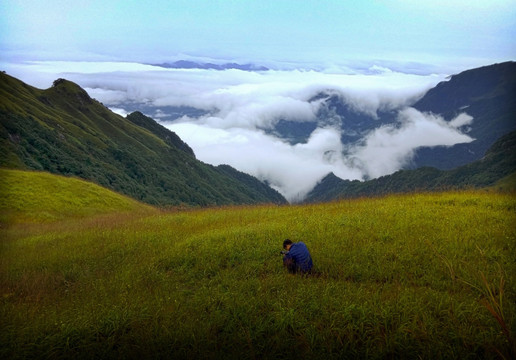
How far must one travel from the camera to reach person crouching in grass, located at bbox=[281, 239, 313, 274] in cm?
852

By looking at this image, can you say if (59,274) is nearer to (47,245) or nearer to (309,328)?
(47,245)

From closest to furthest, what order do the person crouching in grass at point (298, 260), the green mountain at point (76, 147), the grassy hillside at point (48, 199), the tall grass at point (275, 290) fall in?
the tall grass at point (275, 290) < the person crouching in grass at point (298, 260) < the grassy hillside at point (48, 199) < the green mountain at point (76, 147)

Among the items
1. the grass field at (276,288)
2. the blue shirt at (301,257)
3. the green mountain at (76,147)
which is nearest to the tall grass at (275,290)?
the grass field at (276,288)

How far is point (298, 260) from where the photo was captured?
338 inches

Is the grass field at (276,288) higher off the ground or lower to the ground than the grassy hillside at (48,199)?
higher

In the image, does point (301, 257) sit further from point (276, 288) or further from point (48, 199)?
point (48, 199)

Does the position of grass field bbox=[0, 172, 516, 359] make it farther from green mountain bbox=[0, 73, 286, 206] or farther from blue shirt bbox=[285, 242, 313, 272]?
green mountain bbox=[0, 73, 286, 206]

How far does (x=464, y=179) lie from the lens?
190625 mm

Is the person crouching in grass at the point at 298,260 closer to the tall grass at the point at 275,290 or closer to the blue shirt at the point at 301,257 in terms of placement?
the blue shirt at the point at 301,257

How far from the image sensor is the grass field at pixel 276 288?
529 centimetres

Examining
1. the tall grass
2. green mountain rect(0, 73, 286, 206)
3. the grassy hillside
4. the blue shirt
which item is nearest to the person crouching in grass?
the blue shirt

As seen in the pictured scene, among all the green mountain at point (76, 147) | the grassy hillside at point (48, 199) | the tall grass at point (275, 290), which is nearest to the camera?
the tall grass at point (275, 290)

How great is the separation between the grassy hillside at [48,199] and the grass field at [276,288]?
1659cm

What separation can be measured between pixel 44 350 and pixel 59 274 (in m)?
5.01
